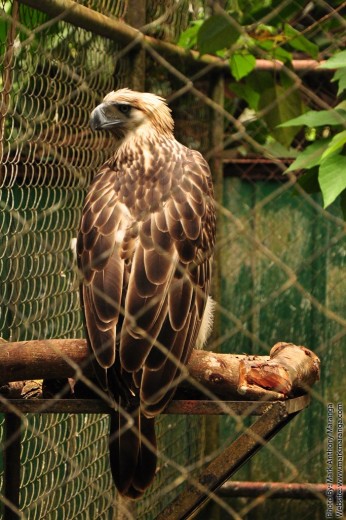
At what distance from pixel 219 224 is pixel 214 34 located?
227cm

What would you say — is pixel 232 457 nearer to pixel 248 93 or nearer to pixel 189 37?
pixel 189 37

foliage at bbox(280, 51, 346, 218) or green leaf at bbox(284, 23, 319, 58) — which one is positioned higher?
green leaf at bbox(284, 23, 319, 58)

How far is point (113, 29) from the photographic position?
3.49 metres

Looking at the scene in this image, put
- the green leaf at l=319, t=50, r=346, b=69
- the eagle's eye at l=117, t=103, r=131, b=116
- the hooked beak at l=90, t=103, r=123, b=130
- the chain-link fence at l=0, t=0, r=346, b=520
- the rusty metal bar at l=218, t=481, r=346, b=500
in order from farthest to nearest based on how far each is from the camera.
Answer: the rusty metal bar at l=218, t=481, r=346, b=500
the eagle's eye at l=117, t=103, r=131, b=116
the hooked beak at l=90, t=103, r=123, b=130
the chain-link fence at l=0, t=0, r=346, b=520
the green leaf at l=319, t=50, r=346, b=69

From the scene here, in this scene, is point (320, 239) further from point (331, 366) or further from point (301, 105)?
point (301, 105)

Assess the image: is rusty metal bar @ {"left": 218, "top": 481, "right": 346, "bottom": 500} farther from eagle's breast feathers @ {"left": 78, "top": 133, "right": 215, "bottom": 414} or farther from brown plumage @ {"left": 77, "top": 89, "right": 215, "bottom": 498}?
eagle's breast feathers @ {"left": 78, "top": 133, "right": 215, "bottom": 414}

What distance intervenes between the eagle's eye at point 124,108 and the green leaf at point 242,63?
58 centimetres

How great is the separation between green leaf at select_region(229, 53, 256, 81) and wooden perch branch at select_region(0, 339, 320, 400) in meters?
1.63

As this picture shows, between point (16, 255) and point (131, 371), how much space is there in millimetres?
715

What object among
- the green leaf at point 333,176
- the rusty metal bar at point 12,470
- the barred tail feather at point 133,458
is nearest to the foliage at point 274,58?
the green leaf at point 333,176

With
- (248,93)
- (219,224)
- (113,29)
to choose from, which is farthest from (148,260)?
(219,224)

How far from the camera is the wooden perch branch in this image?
258 centimetres

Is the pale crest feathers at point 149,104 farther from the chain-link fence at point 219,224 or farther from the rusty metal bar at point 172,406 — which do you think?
the rusty metal bar at point 172,406

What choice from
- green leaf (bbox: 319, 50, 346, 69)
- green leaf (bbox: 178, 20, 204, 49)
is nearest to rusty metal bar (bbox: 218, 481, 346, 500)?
green leaf (bbox: 178, 20, 204, 49)
